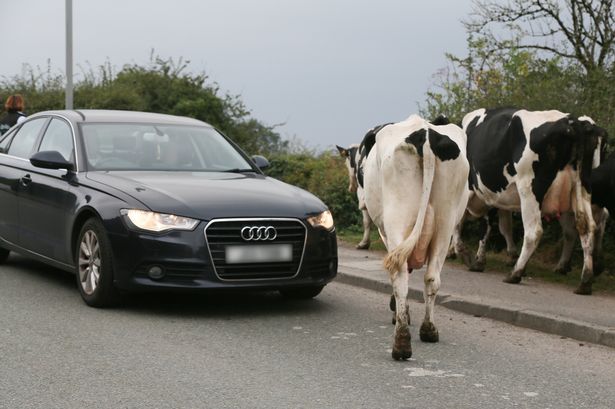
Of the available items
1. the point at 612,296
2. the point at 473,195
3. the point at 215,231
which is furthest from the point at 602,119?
the point at 215,231

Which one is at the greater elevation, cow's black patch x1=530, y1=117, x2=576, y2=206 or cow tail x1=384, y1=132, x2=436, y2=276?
cow's black patch x1=530, y1=117, x2=576, y2=206

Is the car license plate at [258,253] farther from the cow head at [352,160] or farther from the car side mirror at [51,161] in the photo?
the cow head at [352,160]

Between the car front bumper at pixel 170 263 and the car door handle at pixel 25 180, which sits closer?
the car front bumper at pixel 170 263

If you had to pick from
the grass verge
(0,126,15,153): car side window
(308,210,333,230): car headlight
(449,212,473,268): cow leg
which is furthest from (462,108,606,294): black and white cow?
(0,126,15,153): car side window

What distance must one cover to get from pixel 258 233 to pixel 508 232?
4.60 meters

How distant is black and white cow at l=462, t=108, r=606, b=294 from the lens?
10.1 meters

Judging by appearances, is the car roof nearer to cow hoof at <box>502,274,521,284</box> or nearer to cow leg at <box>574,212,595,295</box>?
cow hoof at <box>502,274,521,284</box>

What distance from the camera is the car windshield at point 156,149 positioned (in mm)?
9759

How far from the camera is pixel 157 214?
8.41 metres

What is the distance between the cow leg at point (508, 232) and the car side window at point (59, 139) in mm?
5203

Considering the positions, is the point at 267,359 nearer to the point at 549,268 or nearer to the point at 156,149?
the point at 156,149

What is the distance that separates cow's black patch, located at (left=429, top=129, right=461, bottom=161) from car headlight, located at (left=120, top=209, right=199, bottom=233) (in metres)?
2.19

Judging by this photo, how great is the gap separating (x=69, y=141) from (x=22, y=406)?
187 inches

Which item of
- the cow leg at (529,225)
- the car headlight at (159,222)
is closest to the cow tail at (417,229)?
the car headlight at (159,222)
